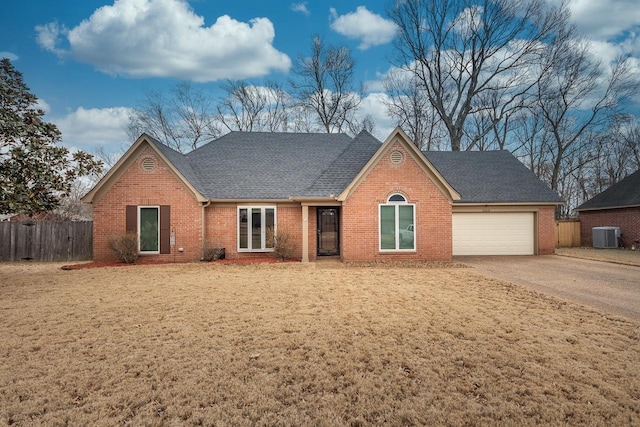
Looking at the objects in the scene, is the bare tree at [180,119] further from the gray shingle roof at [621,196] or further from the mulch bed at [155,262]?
the gray shingle roof at [621,196]

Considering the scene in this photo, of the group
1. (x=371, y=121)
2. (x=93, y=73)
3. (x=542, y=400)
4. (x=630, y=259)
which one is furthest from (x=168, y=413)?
(x=371, y=121)

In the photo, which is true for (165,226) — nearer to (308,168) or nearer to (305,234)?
(305,234)

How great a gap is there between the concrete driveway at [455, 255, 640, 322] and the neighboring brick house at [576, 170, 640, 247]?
Result: 6.99 metres

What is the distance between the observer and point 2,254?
1477 centimetres

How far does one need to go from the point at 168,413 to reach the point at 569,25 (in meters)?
32.9

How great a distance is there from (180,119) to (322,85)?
13508 millimetres

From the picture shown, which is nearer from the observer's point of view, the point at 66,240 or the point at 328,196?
the point at 328,196

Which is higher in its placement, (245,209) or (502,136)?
(502,136)

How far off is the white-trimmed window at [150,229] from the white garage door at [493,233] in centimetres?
1351

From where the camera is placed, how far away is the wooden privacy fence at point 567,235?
820 inches

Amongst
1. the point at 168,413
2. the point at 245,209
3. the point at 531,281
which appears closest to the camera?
the point at 168,413

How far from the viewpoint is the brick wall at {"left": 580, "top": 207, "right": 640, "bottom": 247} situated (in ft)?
60.7

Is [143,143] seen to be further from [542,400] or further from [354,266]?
[542,400]

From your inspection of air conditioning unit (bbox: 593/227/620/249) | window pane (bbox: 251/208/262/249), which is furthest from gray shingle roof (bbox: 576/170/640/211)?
window pane (bbox: 251/208/262/249)
